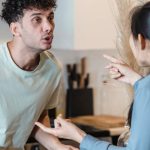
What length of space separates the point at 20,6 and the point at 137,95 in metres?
0.70

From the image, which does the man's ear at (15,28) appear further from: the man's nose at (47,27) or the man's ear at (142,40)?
the man's ear at (142,40)

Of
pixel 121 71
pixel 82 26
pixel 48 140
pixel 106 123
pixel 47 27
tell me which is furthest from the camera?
pixel 106 123

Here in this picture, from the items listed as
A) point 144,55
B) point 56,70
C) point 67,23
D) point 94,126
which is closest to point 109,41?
point 67,23

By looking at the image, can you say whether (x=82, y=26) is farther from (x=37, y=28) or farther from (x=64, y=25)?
(x=37, y=28)

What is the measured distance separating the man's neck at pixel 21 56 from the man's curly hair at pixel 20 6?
0.11 meters

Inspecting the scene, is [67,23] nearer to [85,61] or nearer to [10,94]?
[85,61]

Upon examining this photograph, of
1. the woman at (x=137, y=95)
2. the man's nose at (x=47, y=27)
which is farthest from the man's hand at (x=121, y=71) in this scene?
the man's nose at (x=47, y=27)

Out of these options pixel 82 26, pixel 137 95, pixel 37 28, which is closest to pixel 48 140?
pixel 37 28

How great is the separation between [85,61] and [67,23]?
53 cm

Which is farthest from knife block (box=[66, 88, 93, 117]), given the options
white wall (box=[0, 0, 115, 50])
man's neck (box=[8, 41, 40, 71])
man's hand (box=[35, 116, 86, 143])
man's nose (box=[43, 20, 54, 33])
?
man's hand (box=[35, 116, 86, 143])

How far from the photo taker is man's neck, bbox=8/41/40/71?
157 centimetres

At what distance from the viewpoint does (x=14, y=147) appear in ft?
5.34

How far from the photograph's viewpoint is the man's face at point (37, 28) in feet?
4.96

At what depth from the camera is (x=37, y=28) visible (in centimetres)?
152
